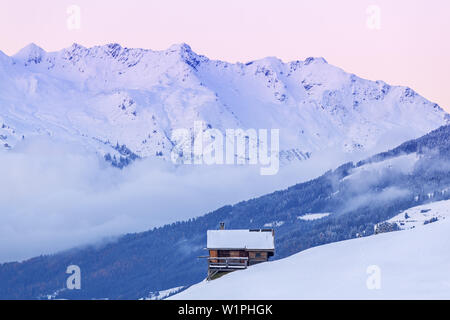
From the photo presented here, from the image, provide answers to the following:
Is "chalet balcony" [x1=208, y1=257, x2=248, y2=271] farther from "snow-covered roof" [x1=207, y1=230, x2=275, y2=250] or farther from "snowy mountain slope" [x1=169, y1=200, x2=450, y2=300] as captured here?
"snowy mountain slope" [x1=169, y1=200, x2=450, y2=300]

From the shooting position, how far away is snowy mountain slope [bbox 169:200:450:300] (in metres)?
33.3

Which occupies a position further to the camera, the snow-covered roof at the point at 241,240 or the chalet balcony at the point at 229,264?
the snow-covered roof at the point at 241,240

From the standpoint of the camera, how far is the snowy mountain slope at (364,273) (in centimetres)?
3331

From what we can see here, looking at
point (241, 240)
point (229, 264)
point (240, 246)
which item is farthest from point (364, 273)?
point (241, 240)

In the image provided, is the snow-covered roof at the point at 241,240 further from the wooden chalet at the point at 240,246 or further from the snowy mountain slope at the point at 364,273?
the snowy mountain slope at the point at 364,273

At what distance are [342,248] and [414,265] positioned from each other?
1280 centimetres

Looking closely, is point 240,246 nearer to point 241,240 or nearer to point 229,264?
point 241,240

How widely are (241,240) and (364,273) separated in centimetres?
3080

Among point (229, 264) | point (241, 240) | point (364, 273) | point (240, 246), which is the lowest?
point (229, 264)

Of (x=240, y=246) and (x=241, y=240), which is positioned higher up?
(x=241, y=240)

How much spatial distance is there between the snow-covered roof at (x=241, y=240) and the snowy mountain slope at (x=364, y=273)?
14.4 meters

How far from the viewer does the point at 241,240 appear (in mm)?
70375

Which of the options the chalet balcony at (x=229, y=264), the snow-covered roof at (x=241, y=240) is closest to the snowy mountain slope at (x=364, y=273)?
the chalet balcony at (x=229, y=264)
